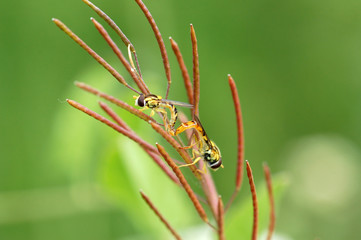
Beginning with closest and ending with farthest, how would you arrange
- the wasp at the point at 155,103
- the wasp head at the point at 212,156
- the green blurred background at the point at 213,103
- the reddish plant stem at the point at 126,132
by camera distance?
1. the reddish plant stem at the point at 126,132
2. the wasp at the point at 155,103
3. the wasp head at the point at 212,156
4. the green blurred background at the point at 213,103

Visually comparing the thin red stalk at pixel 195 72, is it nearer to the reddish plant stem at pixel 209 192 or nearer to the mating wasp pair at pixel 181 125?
the mating wasp pair at pixel 181 125

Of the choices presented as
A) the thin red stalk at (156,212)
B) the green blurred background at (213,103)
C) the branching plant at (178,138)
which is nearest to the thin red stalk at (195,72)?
the branching plant at (178,138)

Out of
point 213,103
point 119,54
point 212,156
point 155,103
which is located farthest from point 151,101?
point 213,103

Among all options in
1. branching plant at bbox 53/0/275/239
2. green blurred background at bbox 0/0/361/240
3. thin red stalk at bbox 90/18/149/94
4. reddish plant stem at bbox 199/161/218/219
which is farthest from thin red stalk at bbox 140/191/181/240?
green blurred background at bbox 0/0/361/240

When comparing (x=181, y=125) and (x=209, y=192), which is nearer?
(x=181, y=125)

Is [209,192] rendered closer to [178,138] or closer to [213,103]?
[178,138]

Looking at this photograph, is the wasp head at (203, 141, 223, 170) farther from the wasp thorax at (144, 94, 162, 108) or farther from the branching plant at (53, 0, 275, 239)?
the wasp thorax at (144, 94, 162, 108)
